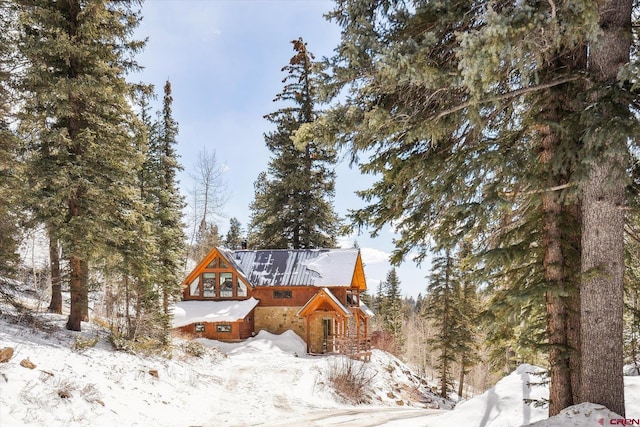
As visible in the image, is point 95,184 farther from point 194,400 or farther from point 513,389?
point 513,389

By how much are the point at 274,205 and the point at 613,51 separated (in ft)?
80.7

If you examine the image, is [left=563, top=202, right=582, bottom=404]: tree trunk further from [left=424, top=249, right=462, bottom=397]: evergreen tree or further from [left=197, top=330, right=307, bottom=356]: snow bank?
[left=424, top=249, right=462, bottom=397]: evergreen tree

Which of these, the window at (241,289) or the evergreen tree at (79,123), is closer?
the evergreen tree at (79,123)

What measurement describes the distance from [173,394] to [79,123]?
855 centimetres

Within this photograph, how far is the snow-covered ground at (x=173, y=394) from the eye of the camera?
20.9 feet

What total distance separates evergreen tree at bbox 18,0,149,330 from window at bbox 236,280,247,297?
13.4 meters

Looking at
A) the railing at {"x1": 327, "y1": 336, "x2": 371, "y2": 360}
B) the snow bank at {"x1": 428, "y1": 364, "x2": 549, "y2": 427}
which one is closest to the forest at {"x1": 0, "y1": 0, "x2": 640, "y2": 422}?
the snow bank at {"x1": 428, "y1": 364, "x2": 549, "y2": 427}

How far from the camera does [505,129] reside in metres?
6.63

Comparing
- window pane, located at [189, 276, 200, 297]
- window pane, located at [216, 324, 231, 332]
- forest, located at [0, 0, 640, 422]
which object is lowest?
window pane, located at [216, 324, 231, 332]

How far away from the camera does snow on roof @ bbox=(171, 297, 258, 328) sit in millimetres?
22281

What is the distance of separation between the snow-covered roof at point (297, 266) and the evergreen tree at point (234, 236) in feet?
78.8

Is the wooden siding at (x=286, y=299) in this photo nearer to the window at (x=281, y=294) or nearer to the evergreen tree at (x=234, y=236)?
the window at (x=281, y=294)

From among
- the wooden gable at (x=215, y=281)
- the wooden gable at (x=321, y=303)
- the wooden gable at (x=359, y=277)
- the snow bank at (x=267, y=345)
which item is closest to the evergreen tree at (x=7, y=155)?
the snow bank at (x=267, y=345)

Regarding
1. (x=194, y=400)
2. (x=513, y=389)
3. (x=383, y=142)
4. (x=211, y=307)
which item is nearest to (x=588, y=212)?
(x=383, y=142)
